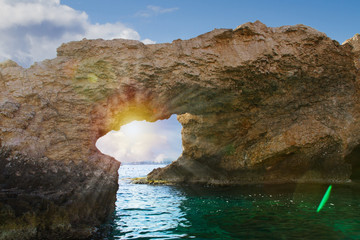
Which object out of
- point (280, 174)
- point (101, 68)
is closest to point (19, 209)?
point (101, 68)

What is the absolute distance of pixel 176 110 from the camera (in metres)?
14.2

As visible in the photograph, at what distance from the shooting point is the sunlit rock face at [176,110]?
8.36m

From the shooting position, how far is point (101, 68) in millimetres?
11039

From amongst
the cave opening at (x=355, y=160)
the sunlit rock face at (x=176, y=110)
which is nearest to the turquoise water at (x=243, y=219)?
the sunlit rock face at (x=176, y=110)

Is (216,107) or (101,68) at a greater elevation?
(101,68)

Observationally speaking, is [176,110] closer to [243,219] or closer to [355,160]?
[243,219]

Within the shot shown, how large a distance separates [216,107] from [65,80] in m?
8.31

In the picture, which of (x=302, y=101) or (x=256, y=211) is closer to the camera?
(x=256, y=211)

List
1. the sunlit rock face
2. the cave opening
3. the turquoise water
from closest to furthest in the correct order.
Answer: the turquoise water < the sunlit rock face < the cave opening

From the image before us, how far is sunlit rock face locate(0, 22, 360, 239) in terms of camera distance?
836cm

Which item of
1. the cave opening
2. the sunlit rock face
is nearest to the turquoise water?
the sunlit rock face

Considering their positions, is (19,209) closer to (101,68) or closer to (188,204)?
(101,68)

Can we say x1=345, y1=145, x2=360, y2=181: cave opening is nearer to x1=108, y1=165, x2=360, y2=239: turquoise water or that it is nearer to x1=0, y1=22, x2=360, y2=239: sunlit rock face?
x1=0, y1=22, x2=360, y2=239: sunlit rock face

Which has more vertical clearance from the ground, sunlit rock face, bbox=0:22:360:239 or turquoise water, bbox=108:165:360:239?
sunlit rock face, bbox=0:22:360:239
